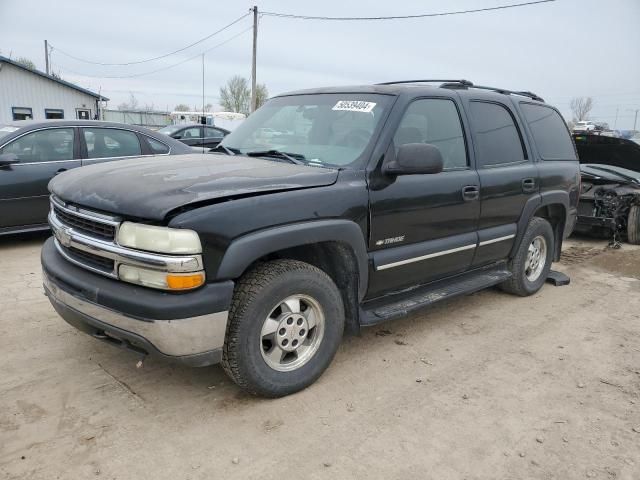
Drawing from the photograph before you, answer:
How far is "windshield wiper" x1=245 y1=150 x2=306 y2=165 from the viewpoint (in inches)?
142

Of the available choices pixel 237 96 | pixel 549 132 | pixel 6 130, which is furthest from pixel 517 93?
pixel 237 96

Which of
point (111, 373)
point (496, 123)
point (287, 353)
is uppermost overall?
point (496, 123)

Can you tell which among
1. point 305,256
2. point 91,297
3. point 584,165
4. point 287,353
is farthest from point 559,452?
point 584,165

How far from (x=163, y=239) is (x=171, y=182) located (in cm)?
43

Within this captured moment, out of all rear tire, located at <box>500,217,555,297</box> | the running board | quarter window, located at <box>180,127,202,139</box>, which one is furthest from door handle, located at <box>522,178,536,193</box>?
quarter window, located at <box>180,127,202,139</box>

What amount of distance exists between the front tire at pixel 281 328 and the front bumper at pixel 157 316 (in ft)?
0.50

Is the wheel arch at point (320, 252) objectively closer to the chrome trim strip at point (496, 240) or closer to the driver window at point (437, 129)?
the driver window at point (437, 129)

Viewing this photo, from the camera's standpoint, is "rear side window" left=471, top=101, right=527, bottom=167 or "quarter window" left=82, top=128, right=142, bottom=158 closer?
"rear side window" left=471, top=101, right=527, bottom=167

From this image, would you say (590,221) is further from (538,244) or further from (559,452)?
(559,452)

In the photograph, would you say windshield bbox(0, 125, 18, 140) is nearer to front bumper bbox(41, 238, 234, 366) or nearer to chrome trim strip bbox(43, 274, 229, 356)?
front bumper bbox(41, 238, 234, 366)

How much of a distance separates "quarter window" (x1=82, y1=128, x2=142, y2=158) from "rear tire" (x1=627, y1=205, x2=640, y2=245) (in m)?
7.45

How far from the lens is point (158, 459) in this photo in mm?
2543

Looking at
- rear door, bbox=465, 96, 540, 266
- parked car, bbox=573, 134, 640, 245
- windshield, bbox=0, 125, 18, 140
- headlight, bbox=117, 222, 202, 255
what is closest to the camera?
headlight, bbox=117, 222, 202, 255

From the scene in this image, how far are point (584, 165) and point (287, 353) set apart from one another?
7.56 meters
